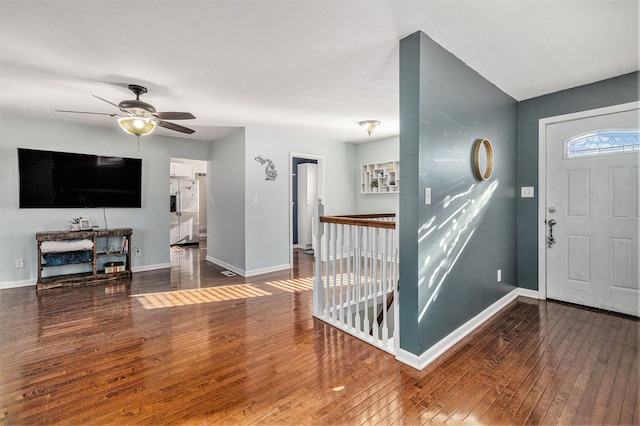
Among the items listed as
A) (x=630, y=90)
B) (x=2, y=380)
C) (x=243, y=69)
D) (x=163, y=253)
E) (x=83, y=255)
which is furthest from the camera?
(x=163, y=253)

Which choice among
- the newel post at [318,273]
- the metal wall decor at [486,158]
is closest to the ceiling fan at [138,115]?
the newel post at [318,273]

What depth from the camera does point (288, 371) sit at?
6.84 ft

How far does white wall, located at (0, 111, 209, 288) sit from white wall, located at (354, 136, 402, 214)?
3076 millimetres

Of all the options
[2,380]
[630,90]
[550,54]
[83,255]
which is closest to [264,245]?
[83,255]

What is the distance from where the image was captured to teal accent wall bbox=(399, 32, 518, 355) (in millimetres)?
2109

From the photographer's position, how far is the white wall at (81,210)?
4094 mm

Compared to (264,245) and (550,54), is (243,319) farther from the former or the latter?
(550,54)

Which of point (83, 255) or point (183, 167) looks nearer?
point (83, 255)

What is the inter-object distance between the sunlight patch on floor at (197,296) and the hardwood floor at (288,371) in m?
0.20

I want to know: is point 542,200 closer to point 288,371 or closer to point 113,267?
point 288,371

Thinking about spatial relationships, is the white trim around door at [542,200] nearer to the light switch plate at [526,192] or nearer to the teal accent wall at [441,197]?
the light switch plate at [526,192]

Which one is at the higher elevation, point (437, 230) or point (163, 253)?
point (437, 230)

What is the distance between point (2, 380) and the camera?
198cm

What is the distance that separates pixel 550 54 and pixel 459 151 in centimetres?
105
